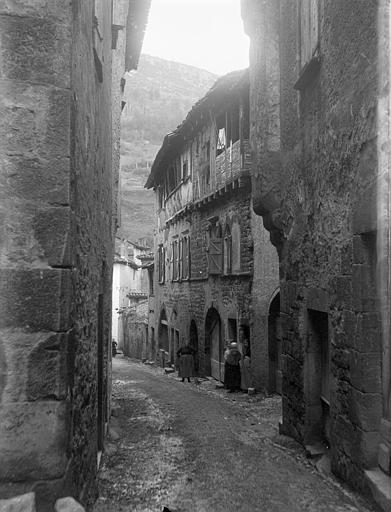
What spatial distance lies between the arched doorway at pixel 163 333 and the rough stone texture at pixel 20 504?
1928cm

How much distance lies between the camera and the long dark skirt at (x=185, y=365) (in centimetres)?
1480

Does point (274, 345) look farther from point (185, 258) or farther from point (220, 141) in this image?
point (185, 258)

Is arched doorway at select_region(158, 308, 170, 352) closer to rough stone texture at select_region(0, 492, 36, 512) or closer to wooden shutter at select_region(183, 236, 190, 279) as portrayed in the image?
wooden shutter at select_region(183, 236, 190, 279)

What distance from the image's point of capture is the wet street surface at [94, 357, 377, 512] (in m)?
4.82

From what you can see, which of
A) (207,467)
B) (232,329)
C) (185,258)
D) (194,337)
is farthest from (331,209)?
(185,258)

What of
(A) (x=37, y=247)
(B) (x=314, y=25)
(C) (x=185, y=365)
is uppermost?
(B) (x=314, y=25)

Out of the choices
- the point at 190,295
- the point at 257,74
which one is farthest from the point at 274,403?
the point at 190,295

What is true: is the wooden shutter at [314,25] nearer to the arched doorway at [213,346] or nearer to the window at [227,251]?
the window at [227,251]

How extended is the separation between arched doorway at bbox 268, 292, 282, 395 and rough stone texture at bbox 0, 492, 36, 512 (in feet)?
30.4

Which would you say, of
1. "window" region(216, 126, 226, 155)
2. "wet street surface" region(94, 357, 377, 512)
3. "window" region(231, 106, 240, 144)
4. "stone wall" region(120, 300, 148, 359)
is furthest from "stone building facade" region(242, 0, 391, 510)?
"stone wall" region(120, 300, 148, 359)

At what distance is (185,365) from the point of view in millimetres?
14859

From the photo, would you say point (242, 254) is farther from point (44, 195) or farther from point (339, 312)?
point (44, 195)

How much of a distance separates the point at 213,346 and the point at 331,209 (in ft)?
36.3

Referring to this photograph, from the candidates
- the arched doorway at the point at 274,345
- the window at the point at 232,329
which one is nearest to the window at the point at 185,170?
the window at the point at 232,329
